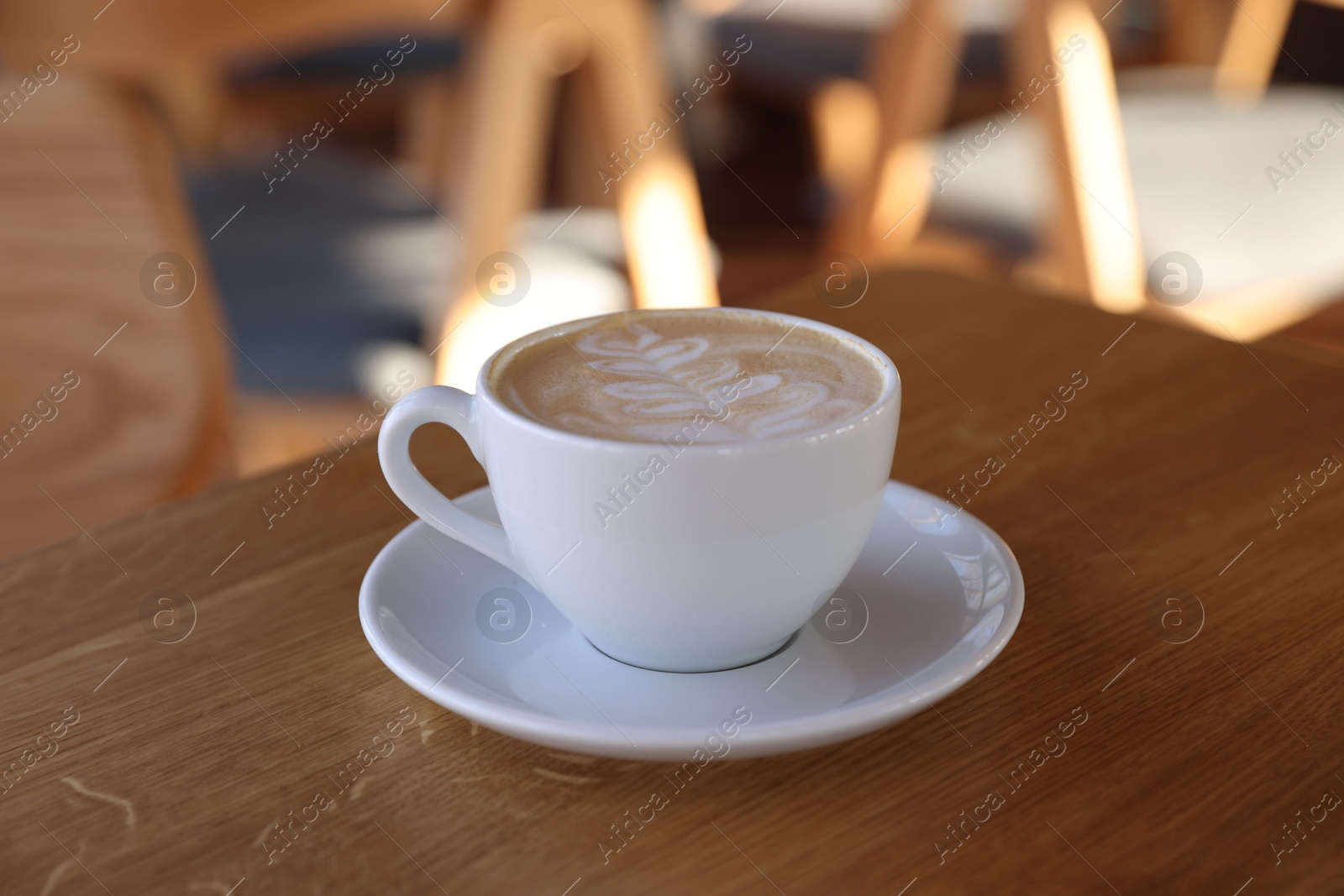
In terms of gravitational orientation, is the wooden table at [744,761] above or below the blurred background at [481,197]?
above

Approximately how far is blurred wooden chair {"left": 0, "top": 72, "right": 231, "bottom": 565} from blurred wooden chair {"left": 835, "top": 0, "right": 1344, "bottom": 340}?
1.01 meters

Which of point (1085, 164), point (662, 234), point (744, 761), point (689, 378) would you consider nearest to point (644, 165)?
point (662, 234)

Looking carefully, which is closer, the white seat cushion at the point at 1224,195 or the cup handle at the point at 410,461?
the cup handle at the point at 410,461

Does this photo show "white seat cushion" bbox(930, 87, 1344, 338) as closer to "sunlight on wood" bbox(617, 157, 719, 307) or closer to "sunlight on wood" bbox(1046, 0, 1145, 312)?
"sunlight on wood" bbox(1046, 0, 1145, 312)

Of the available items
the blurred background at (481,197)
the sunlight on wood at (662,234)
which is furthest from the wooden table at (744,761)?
the sunlight on wood at (662,234)

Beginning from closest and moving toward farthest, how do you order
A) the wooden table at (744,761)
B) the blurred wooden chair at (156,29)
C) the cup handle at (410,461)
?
the wooden table at (744,761) < the cup handle at (410,461) < the blurred wooden chair at (156,29)

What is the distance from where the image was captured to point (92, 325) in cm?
97

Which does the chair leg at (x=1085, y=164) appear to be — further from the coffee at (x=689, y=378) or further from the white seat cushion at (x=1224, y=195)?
the coffee at (x=689, y=378)

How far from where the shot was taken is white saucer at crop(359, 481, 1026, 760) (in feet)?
1.29

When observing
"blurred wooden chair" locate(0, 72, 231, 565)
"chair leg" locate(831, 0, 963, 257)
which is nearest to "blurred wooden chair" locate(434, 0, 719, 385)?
"blurred wooden chair" locate(0, 72, 231, 565)

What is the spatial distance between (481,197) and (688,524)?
42.4 inches

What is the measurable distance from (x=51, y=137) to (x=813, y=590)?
2.49 ft

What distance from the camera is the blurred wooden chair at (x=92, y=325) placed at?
3.07 ft

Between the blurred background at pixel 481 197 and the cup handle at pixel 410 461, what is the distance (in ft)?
0.64
